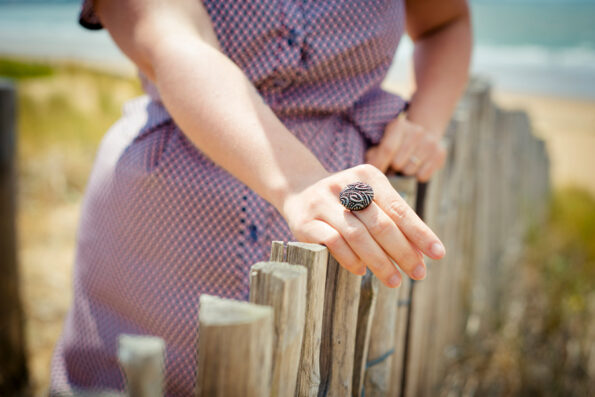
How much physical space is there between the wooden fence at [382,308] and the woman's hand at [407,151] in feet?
0.20

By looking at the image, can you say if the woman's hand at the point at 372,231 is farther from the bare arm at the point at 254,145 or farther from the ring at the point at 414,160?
the ring at the point at 414,160

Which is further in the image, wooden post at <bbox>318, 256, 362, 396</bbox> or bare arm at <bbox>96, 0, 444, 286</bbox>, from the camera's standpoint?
wooden post at <bbox>318, 256, 362, 396</bbox>

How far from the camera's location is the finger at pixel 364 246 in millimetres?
863

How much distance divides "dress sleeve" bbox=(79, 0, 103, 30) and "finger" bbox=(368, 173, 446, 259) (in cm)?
89

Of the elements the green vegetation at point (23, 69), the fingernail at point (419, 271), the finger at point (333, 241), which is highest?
the green vegetation at point (23, 69)

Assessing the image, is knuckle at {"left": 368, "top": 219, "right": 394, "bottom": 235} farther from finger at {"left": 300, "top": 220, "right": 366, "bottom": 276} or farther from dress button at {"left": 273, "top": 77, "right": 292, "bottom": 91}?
dress button at {"left": 273, "top": 77, "right": 292, "bottom": 91}

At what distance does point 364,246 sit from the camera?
86 centimetres

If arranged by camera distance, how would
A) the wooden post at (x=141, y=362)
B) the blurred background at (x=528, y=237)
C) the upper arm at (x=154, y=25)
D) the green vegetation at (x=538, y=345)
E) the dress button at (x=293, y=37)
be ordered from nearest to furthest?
the wooden post at (x=141, y=362) < the upper arm at (x=154, y=25) < the dress button at (x=293, y=37) < the green vegetation at (x=538, y=345) < the blurred background at (x=528, y=237)

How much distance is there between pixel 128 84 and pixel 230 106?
8.88 m

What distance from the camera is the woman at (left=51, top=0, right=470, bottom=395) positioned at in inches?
37.1

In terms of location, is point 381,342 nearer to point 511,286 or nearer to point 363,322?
point 363,322

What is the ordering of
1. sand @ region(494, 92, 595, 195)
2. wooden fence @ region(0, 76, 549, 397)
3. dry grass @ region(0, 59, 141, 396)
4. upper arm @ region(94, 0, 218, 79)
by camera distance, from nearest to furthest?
wooden fence @ region(0, 76, 549, 397), upper arm @ region(94, 0, 218, 79), dry grass @ region(0, 59, 141, 396), sand @ region(494, 92, 595, 195)

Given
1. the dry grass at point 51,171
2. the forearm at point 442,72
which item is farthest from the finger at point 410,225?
the dry grass at point 51,171

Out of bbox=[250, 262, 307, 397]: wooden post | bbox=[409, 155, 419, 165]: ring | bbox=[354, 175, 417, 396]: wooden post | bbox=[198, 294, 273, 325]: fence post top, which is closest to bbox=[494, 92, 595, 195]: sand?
bbox=[409, 155, 419, 165]: ring
